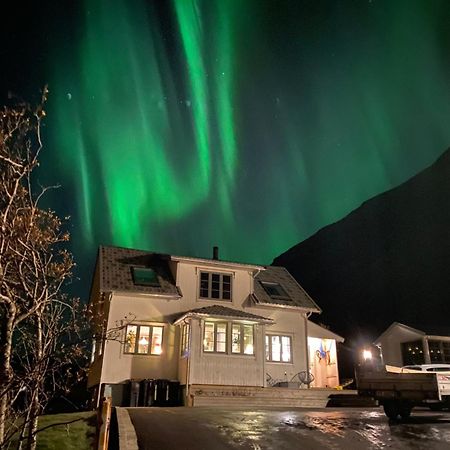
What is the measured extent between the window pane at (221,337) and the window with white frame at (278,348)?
142 inches

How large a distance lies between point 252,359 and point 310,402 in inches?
132

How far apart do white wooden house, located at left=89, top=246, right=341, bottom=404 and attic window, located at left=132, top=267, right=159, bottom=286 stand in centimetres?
5

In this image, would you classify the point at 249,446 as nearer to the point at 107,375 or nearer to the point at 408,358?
the point at 107,375

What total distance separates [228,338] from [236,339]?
0.50 meters

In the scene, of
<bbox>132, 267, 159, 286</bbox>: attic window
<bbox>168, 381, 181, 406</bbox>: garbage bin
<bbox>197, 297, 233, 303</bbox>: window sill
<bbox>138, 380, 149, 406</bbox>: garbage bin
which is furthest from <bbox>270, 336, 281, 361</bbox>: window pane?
<bbox>138, 380, 149, 406</bbox>: garbage bin

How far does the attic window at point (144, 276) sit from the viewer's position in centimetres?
2161

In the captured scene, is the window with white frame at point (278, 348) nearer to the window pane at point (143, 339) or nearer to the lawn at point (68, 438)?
the window pane at point (143, 339)

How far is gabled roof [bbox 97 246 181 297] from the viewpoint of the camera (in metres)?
20.8

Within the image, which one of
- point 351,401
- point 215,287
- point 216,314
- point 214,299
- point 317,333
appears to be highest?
point 215,287

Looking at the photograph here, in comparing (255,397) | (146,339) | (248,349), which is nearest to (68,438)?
(255,397)

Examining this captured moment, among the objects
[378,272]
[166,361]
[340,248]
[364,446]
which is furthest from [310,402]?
[340,248]

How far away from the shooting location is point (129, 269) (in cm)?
2264

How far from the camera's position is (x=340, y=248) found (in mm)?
84000

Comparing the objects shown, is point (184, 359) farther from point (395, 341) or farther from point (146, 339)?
point (395, 341)
